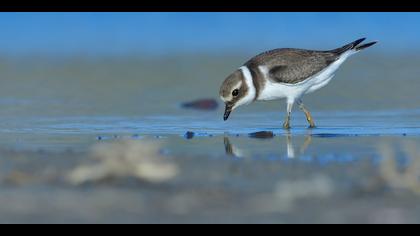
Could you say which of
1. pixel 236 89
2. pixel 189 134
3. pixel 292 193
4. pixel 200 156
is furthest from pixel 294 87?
pixel 292 193

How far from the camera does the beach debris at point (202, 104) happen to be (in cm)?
1249

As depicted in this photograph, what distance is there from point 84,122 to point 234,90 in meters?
1.75

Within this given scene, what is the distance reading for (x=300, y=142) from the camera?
911 cm

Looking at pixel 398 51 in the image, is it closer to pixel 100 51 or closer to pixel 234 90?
pixel 100 51

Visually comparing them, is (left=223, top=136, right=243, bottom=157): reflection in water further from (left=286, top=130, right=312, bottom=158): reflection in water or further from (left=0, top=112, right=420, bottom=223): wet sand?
(left=286, top=130, right=312, bottom=158): reflection in water

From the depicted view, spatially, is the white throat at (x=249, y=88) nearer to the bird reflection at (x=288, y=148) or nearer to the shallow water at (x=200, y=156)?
the shallow water at (x=200, y=156)

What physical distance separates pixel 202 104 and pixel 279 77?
2.17 m

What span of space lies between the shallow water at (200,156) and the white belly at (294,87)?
0.35 m

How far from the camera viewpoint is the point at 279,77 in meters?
10.6

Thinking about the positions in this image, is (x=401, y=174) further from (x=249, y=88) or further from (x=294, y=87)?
(x=294, y=87)

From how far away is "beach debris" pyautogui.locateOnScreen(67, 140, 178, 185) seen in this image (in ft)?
22.9

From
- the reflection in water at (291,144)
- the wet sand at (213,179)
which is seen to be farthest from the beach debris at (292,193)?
the reflection in water at (291,144)

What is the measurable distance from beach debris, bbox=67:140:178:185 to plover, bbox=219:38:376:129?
3.17 metres

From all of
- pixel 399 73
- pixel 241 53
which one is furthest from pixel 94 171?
pixel 241 53
